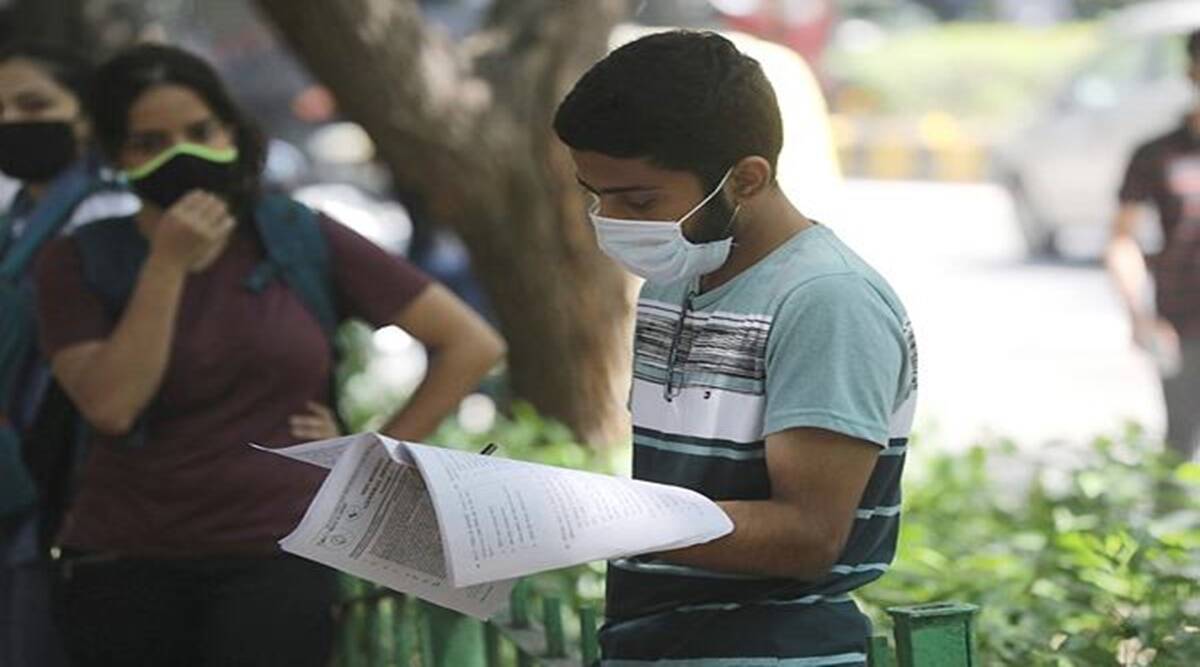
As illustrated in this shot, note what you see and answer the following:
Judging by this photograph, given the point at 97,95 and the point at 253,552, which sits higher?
the point at 97,95

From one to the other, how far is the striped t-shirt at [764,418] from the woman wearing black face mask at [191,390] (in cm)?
111

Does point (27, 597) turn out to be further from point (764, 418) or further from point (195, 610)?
point (764, 418)

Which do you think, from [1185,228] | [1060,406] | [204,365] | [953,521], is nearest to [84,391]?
[204,365]

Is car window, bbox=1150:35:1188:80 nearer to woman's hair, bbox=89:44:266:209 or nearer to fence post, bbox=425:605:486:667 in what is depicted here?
woman's hair, bbox=89:44:266:209

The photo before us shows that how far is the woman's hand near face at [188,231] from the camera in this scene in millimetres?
3566

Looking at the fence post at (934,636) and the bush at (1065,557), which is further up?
the fence post at (934,636)

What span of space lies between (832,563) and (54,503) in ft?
6.42

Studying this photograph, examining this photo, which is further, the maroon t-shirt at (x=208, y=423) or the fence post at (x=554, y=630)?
the maroon t-shirt at (x=208, y=423)

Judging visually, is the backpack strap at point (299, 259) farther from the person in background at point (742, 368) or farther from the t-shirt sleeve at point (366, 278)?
the person in background at point (742, 368)

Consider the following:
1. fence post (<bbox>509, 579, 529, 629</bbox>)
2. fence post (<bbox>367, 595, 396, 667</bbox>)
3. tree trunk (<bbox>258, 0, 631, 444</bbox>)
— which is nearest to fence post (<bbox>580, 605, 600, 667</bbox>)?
fence post (<bbox>509, 579, 529, 629</bbox>)

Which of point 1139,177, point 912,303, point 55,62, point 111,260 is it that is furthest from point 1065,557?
point 912,303

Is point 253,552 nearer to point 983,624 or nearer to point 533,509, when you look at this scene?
point 983,624

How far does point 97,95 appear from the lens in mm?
3803

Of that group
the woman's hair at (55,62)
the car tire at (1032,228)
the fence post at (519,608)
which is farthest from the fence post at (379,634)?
the car tire at (1032,228)
